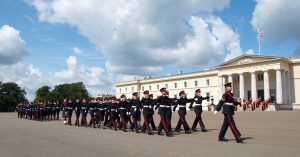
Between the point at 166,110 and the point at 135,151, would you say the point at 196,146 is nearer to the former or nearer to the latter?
the point at 135,151

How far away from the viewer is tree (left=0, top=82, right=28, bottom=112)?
279ft

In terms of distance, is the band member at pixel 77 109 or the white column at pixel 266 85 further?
the white column at pixel 266 85

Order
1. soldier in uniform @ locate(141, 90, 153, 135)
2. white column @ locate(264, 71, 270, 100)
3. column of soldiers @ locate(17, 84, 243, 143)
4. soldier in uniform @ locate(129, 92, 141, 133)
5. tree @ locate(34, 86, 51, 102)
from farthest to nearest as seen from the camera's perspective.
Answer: tree @ locate(34, 86, 51, 102) < white column @ locate(264, 71, 270, 100) < soldier in uniform @ locate(129, 92, 141, 133) < soldier in uniform @ locate(141, 90, 153, 135) < column of soldiers @ locate(17, 84, 243, 143)

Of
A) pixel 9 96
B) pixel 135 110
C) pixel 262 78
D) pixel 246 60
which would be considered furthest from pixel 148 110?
pixel 9 96

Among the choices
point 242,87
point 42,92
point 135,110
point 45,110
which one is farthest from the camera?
point 42,92

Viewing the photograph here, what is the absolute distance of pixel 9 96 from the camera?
86188 mm

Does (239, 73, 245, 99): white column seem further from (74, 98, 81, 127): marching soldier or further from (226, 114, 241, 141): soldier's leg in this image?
(226, 114, 241, 141): soldier's leg

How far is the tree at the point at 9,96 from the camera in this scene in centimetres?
8506

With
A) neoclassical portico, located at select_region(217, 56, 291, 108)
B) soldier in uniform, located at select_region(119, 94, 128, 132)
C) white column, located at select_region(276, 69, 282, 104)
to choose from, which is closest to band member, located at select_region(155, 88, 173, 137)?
soldier in uniform, located at select_region(119, 94, 128, 132)

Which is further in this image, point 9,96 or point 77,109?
point 9,96

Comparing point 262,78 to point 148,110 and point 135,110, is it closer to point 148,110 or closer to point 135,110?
point 135,110

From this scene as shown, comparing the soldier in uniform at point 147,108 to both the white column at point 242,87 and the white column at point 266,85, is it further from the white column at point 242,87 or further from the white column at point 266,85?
the white column at point 242,87

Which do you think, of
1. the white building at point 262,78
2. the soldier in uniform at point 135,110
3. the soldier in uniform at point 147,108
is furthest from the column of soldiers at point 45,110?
the white building at point 262,78

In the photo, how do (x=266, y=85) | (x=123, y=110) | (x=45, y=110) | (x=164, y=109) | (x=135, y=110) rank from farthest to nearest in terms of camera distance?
(x=266, y=85) < (x=45, y=110) < (x=123, y=110) < (x=135, y=110) < (x=164, y=109)
